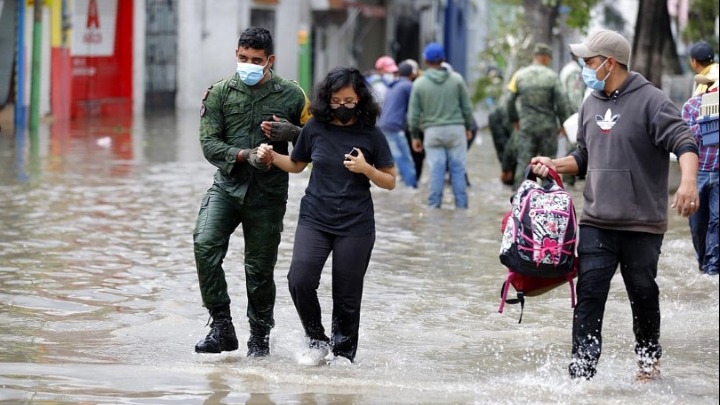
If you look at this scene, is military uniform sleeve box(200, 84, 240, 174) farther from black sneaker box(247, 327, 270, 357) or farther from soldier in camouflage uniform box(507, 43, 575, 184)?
soldier in camouflage uniform box(507, 43, 575, 184)

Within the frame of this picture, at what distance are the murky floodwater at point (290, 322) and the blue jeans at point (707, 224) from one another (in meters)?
0.14

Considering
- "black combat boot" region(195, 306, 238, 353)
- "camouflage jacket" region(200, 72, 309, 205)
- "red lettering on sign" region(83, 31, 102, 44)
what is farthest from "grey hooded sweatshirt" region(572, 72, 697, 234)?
"red lettering on sign" region(83, 31, 102, 44)

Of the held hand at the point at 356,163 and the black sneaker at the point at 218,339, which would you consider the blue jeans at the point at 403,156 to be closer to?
the black sneaker at the point at 218,339

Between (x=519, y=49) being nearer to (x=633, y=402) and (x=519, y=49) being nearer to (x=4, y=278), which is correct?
(x=4, y=278)

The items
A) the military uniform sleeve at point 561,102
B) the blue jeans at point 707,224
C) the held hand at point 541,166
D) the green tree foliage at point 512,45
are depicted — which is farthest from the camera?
the green tree foliage at point 512,45

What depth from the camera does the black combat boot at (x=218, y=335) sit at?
24.7ft

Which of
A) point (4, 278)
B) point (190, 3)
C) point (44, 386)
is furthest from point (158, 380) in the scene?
point (190, 3)

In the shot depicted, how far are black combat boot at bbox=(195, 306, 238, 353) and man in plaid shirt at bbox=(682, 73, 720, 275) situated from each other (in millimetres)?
3883

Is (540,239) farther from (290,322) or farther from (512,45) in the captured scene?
(512,45)

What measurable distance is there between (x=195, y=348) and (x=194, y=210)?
22.2 feet

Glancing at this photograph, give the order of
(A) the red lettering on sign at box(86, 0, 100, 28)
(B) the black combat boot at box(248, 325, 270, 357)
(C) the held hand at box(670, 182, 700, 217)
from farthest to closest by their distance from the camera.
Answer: (A) the red lettering on sign at box(86, 0, 100, 28) < (B) the black combat boot at box(248, 325, 270, 357) < (C) the held hand at box(670, 182, 700, 217)

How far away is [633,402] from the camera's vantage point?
6.77 meters

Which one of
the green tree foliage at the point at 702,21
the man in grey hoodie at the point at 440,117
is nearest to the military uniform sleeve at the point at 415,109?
the man in grey hoodie at the point at 440,117

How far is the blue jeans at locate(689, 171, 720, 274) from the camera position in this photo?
10.4 metres
